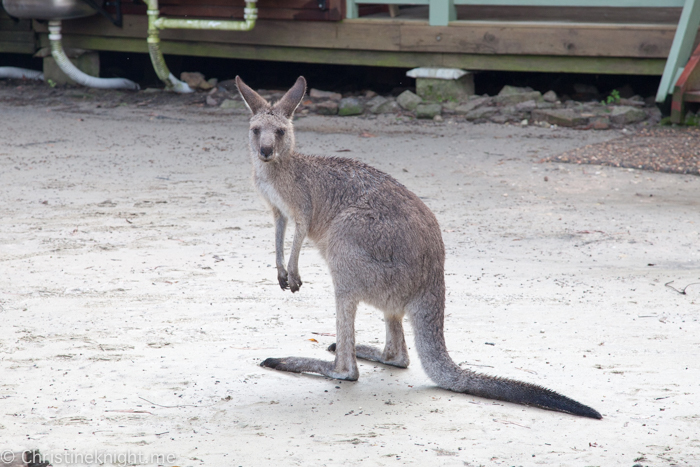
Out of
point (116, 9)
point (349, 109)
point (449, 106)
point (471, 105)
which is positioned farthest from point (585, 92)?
point (116, 9)

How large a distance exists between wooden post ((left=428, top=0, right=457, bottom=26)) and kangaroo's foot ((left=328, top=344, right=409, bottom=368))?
6386 millimetres

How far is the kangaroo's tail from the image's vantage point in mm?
2848

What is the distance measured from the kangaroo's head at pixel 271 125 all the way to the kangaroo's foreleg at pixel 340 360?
29.1 inches

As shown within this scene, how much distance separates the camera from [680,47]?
8.01 metres

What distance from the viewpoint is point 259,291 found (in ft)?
14.0

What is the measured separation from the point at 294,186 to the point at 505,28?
6.18m

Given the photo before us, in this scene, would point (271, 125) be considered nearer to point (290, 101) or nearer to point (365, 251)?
point (290, 101)

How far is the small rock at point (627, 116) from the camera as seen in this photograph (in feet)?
27.6

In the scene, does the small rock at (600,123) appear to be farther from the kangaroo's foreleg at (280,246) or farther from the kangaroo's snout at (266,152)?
the kangaroo's snout at (266,152)

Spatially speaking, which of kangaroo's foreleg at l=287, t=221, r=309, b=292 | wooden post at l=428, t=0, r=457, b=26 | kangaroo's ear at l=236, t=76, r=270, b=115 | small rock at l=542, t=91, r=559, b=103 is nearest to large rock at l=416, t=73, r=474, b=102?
wooden post at l=428, t=0, r=457, b=26

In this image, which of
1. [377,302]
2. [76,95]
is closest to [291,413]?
[377,302]

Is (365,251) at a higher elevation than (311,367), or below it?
higher

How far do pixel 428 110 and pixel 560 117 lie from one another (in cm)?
145

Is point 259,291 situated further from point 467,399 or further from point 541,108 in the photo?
point 541,108
